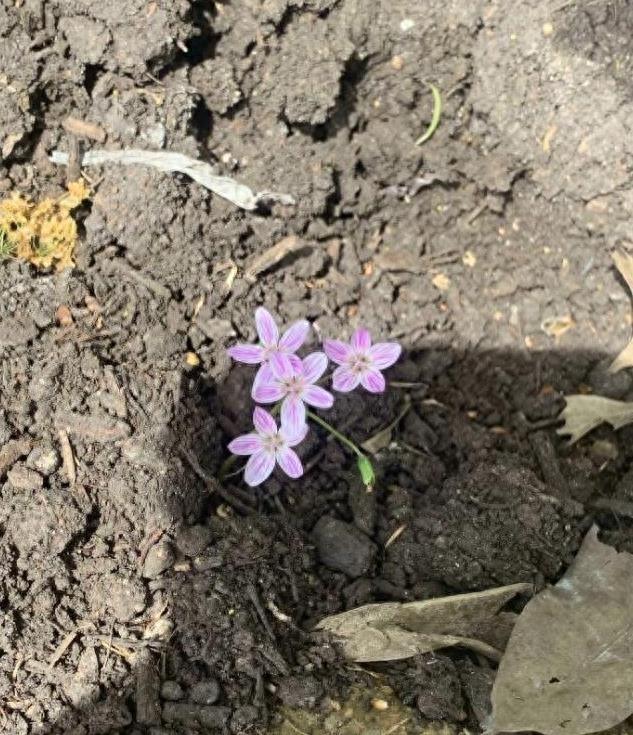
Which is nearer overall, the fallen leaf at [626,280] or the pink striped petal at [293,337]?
the pink striped petal at [293,337]

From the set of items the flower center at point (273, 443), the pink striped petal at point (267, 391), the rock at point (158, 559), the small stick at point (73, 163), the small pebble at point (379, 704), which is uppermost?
the small stick at point (73, 163)

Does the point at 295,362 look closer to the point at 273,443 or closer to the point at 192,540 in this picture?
the point at 273,443

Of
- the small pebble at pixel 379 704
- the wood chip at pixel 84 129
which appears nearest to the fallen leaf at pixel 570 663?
the small pebble at pixel 379 704

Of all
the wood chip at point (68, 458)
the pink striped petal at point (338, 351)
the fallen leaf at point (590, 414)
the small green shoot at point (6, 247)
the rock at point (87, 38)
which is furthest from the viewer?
the fallen leaf at point (590, 414)

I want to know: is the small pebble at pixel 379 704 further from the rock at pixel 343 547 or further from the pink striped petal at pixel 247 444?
the pink striped petal at pixel 247 444

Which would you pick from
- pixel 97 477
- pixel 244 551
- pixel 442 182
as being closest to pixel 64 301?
pixel 97 477
